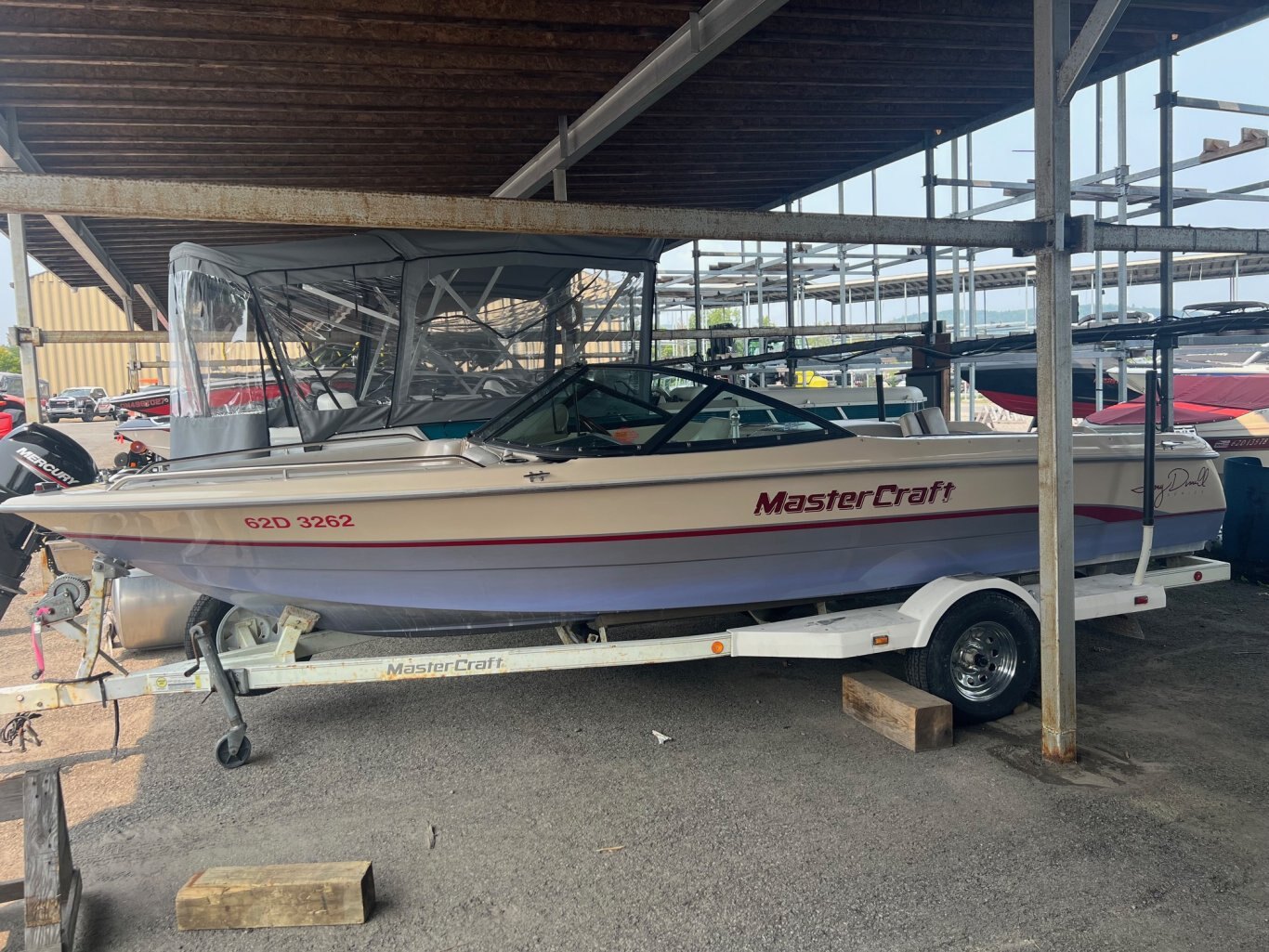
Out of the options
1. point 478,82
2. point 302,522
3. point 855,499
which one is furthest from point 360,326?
point 855,499

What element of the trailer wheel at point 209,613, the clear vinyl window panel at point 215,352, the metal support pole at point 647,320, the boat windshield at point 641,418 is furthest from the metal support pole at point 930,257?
the trailer wheel at point 209,613

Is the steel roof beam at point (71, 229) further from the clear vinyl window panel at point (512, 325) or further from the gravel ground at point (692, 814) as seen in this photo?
the gravel ground at point (692, 814)

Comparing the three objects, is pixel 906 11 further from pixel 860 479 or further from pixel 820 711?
pixel 820 711

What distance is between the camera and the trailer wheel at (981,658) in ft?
12.9

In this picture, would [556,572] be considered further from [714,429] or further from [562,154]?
[562,154]

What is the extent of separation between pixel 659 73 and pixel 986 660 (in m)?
4.00

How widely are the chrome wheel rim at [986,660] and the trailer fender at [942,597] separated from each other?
173 millimetres

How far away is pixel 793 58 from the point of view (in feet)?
19.5

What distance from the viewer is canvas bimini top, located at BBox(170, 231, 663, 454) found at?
5680mm

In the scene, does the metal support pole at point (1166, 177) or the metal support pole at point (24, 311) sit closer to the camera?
the metal support pole at point (1166, 177)

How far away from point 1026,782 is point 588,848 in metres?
1.75

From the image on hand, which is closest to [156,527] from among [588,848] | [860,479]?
[588,848]

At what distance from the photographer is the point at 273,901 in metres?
2.57

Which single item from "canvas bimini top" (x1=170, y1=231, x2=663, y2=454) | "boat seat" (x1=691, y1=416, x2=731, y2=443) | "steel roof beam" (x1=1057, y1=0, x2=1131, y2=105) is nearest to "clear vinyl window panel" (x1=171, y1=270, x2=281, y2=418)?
"canvas bimini top" (x1=170, y1=231, x2=663, y2=454)
